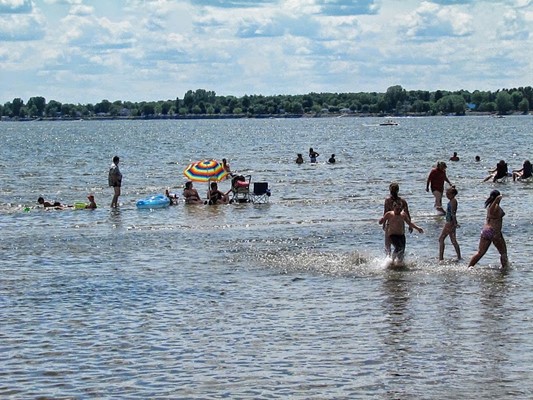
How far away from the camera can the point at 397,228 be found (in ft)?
62.5

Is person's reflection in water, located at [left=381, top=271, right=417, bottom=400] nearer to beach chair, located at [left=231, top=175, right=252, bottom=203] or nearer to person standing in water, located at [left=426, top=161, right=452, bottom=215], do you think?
person standing in water, located at [left=426, top=161, right=452, bottom=215]

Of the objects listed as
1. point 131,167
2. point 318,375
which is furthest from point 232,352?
point 131,167

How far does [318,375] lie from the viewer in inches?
477

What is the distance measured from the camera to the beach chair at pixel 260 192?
32.7 m

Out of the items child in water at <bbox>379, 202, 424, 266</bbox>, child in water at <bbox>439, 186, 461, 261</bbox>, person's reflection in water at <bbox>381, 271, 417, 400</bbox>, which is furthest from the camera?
child in water at <bbox>439, 186, 461, 261</bbox>

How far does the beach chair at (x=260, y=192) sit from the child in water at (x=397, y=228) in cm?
1352

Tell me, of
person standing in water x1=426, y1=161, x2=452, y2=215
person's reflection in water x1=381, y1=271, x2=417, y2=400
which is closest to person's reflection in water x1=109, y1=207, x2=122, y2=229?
person standing in water x1=426, y1=161, x2=452, y2=215

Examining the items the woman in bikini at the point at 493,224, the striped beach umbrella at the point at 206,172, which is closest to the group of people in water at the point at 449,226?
the woman in bikini at the point at 493,224

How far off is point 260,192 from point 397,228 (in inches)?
545

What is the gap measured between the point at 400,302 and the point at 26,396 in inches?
256

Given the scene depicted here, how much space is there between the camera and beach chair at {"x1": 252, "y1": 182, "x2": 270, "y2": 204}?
32656 mm

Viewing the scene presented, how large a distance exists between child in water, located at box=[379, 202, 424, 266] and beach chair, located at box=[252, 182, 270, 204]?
1352cm

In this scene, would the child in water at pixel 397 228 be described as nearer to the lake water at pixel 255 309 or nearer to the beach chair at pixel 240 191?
the lake water at pixel 255 309

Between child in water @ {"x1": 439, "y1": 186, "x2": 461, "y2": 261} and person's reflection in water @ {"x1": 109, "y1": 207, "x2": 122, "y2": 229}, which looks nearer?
child in water @ {"x1": 439, "y1": 186, "x2": 461, "y2": 261}
